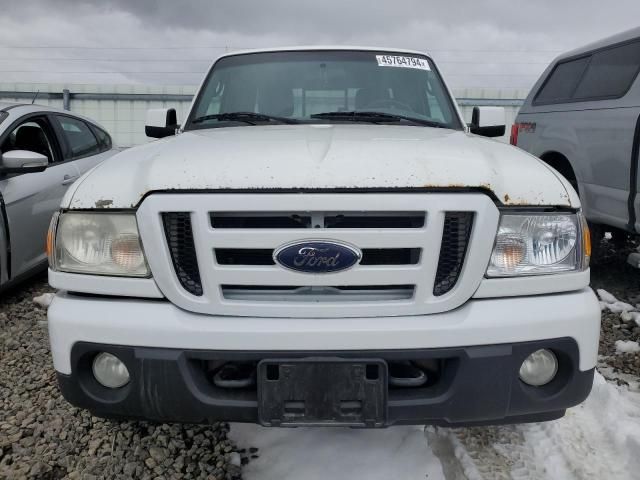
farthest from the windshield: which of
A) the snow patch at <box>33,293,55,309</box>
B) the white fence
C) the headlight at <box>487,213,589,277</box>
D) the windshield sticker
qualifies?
the white fence

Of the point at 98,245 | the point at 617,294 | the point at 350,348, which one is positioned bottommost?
the point at 617,294

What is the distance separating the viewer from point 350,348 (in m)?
1.57

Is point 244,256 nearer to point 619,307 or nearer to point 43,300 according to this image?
point 43,300

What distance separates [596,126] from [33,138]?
4.83m

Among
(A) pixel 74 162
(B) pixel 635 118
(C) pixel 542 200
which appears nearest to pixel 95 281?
(C) pixel 542 200

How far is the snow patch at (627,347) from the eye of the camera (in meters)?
3.17

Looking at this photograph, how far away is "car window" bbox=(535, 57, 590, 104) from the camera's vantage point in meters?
4.93

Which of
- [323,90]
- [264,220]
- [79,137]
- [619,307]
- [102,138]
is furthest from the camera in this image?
[102,138]

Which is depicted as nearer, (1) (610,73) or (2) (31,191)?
(2) (31,191)

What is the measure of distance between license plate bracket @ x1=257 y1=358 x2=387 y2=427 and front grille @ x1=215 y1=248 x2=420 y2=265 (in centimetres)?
33

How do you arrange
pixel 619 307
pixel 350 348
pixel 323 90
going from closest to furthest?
pixel 350 348 → pixel 323 90 → pixel 619 307

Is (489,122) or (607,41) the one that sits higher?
(607,41)

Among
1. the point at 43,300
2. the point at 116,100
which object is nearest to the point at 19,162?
the point at 43,300

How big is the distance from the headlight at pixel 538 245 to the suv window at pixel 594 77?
3139 mm
